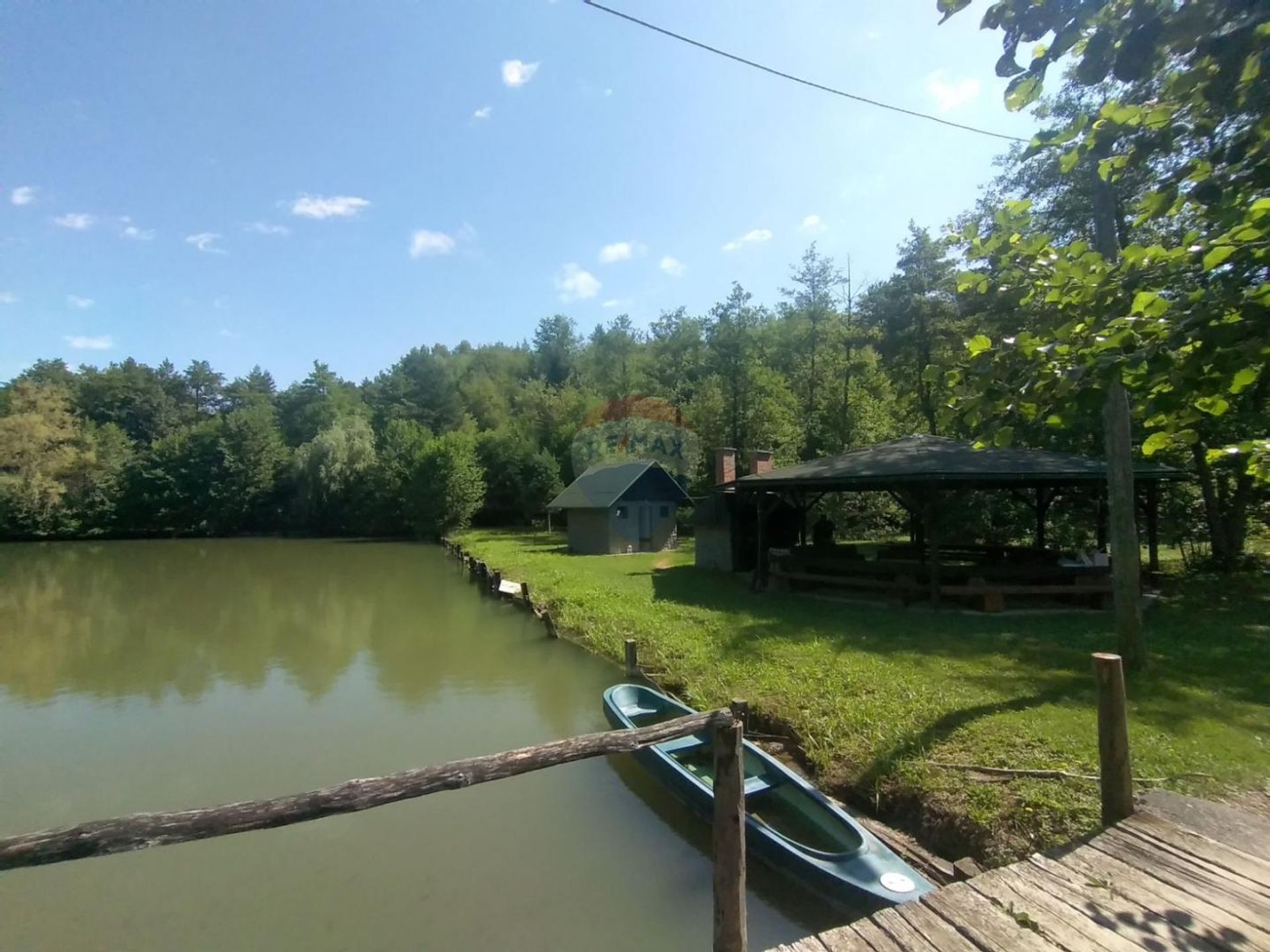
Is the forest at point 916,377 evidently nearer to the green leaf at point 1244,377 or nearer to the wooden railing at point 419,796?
the green leaf at point 1244,377

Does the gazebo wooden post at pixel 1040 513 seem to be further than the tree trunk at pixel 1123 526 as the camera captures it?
Yes

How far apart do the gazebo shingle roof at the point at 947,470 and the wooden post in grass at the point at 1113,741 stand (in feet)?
28.3

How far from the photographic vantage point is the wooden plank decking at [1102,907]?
3105 mm

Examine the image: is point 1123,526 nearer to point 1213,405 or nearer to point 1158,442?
point 1213,405

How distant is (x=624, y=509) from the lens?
28078 mm

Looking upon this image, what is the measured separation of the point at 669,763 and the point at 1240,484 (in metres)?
15.6

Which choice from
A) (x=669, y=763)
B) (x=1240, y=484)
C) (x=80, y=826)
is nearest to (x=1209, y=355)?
(x=80, y=826)

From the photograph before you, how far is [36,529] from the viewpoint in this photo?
47.9m

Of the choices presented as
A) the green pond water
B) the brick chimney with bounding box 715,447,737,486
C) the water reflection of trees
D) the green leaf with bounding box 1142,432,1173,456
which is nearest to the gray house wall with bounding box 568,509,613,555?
the water reflection of trees

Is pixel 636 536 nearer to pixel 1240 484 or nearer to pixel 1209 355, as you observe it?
pixel 1240 484

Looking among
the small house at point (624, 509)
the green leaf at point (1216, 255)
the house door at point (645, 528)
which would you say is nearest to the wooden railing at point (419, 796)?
the green leaf at point (1216, 255)

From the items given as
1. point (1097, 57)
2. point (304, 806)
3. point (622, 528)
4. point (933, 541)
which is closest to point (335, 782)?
point (304, 806)

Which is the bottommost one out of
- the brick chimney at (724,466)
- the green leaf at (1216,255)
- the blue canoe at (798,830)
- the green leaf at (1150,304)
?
the blue canoe at (798,830)

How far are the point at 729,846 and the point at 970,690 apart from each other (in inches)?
220
